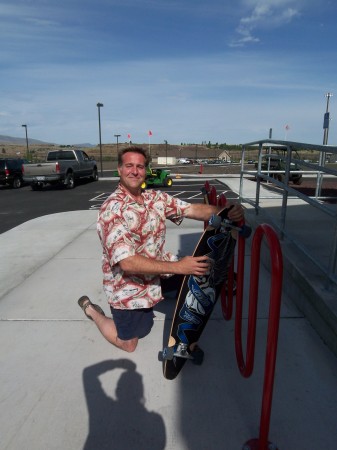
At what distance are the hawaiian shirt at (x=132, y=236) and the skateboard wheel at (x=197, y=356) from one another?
1.52 ft

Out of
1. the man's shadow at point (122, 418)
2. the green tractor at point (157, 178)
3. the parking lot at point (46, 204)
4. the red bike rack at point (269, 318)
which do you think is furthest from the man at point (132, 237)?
the green tractor at point (157, 178)

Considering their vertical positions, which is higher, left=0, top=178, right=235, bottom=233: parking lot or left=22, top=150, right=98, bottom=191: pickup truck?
left=22, top=150, right=98, bottom=191: pickup truck

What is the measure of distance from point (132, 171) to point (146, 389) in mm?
1490

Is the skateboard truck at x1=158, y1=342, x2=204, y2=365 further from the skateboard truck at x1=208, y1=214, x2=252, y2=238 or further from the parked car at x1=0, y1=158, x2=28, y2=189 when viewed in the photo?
the parked car at x1=0, y1=158, x2=28, y2=189

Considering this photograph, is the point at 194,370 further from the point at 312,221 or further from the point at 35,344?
the point at 312,221

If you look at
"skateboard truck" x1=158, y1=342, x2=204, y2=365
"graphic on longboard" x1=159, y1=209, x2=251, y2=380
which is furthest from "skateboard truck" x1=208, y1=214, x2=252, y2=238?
"skateboard truck" x1=158, y1=342, x2=204, y2=365

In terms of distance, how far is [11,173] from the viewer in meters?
15.5

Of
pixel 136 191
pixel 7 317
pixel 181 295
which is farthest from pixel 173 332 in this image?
pixel 7 317

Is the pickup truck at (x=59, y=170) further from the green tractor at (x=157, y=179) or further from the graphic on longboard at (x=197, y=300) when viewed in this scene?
the graphic on longboard at (x=197, y=300)

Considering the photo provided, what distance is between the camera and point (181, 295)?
7.41 ft

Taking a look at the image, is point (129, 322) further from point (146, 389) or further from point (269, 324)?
point (269, 324)

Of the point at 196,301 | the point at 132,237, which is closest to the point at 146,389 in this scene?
the point at 196,301

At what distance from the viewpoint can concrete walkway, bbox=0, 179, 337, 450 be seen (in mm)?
1786

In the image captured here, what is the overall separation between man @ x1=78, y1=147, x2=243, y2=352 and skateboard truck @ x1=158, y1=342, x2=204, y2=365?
0.37m
